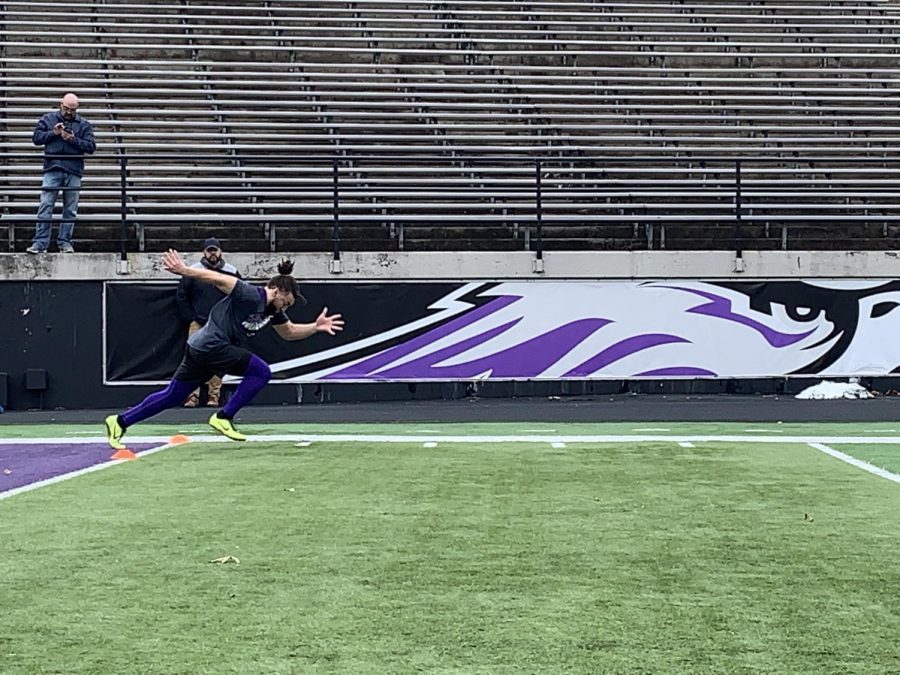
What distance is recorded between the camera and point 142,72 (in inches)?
866

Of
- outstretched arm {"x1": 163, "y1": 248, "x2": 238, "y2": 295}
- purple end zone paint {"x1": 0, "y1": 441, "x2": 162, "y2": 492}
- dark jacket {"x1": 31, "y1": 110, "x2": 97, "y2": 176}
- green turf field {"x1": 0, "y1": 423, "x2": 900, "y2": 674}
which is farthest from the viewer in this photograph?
dark jacket {"x1": 31, "y1": 110, "x2": 97, "y2": 176}

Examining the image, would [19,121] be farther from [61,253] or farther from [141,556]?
[141,556]

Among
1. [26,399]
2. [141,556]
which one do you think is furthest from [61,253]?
[141,556]

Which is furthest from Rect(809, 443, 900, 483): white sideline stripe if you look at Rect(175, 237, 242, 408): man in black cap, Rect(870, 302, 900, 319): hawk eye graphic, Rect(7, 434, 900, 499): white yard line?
Rect(175, 237, 242, 408): man in black cap

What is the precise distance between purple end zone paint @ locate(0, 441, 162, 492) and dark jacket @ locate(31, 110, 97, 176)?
570 cm

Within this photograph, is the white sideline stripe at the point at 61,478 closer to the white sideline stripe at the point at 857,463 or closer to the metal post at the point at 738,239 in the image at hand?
the white sideline stripe at the point at 857,463

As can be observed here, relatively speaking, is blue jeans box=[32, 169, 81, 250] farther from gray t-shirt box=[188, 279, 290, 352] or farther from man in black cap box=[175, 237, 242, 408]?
gray t-shirt box=[188, 279, 290, 352]

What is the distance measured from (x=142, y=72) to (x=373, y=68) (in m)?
3.95

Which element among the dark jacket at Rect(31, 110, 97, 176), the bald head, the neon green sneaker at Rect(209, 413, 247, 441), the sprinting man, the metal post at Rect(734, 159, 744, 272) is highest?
the bald head

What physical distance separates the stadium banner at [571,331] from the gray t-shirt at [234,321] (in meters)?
5.81

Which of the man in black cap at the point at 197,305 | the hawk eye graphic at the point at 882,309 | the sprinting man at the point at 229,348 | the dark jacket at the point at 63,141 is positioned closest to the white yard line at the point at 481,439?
the sprinting man at the point at 229,348

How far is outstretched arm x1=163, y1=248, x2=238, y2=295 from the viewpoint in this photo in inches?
373

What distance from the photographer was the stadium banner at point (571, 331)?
16672mm

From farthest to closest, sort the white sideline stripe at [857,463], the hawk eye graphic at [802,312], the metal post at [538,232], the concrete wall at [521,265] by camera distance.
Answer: the hawk eye graphic at [802,312]
the metal post at [538,232]
the concrete wall at [521,265]
the white sideline stripe at [857,463]
